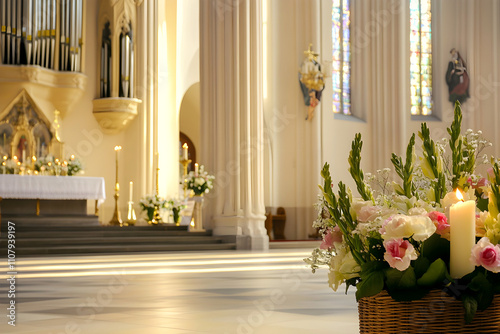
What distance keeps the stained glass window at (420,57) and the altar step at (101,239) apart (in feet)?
36.1

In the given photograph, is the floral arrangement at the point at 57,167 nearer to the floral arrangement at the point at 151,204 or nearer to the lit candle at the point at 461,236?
the floral arrangement at the point at 151,204

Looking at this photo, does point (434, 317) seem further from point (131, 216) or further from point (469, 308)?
point (131, 216)

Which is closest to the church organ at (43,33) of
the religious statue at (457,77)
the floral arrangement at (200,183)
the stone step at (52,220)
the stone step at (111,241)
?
the stone step at (52,220)

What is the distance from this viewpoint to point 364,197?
2373 millimetres

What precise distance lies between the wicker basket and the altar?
45.9ft

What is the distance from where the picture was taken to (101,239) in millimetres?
14242

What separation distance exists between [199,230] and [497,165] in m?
14.5

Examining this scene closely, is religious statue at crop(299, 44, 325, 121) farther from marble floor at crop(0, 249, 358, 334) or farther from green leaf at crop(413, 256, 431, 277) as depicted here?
green leaf at crop(413, 256, 431, 277)

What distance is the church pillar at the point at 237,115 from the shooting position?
51.6 ft

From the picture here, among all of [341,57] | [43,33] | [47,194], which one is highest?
[341,57]

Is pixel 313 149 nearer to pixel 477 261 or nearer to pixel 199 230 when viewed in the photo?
pixel 199 230

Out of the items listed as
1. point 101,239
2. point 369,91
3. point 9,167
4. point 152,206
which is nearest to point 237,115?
point 152,206

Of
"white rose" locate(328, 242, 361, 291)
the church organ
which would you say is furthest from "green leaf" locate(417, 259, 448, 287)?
the church organ

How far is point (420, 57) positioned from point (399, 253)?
76.6 ft
